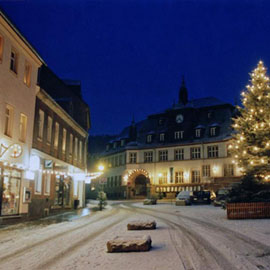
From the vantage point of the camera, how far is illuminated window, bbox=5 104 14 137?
61.7ft

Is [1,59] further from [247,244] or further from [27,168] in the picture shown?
[247,244]

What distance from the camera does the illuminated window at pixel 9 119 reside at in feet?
61.7

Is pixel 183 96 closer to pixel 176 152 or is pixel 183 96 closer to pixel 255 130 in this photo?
pixel 176 152

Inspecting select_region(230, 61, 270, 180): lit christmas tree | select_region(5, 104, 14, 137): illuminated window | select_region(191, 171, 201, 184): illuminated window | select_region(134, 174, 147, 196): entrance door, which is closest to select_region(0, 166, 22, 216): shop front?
select_region(5, 104, 14, 137): illuminated window

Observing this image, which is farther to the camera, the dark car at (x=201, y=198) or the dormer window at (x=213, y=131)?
the dormer window at (x=213, y=131)

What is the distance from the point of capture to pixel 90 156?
80.7 m

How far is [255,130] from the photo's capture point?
2008 cm

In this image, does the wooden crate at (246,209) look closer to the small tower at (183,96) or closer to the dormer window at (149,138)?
the dormer window at (149,138)

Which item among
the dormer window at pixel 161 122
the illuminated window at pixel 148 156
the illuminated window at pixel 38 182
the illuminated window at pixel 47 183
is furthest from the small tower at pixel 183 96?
the illuminated window at pixel 38 182

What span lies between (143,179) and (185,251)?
51774 millimetres

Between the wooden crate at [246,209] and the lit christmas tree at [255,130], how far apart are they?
5.38ft

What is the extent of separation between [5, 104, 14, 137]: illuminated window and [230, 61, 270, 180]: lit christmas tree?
12573 mm

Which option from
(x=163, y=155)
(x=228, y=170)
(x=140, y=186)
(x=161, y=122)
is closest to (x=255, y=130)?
(x=228, y=170)

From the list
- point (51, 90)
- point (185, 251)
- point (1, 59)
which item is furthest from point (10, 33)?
point (185, 251)
